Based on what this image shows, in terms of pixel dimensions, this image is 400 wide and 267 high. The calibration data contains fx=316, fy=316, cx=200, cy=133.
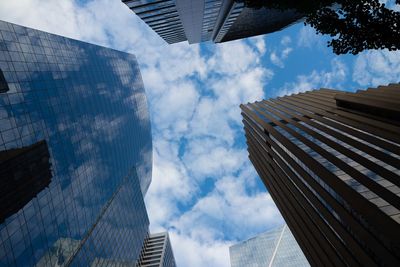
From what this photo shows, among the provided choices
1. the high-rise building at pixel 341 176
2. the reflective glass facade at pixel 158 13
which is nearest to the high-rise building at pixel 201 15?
the reflective glass facade at pixel 158 13

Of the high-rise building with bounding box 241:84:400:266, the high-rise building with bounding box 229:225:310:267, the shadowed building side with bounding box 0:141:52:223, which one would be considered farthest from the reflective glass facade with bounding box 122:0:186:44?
the high-rise building with bounding box 229:225:310:267

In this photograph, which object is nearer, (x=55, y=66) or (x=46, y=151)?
(x=46, y=151)

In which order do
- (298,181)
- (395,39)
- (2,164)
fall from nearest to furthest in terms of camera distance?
(395,39)
(2,164)
(298,181)

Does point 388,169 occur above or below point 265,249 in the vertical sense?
above

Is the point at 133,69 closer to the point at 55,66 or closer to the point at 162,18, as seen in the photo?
the point at 162,18

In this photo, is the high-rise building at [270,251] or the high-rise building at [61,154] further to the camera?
the high-rise building at [270,251]

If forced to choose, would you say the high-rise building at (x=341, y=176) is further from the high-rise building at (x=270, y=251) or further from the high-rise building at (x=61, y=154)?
the high-rise building at (x=270, y=251)

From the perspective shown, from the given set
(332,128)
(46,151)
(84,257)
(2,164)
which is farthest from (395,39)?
(84,257)

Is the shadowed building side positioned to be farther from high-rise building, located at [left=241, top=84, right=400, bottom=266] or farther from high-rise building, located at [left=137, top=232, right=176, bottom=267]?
high-rise building, located at [left=137, top=232, right=176, bottom=267]

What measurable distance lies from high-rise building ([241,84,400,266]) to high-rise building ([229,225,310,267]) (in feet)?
380

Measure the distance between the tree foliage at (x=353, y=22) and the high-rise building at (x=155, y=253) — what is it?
103919 millimetres

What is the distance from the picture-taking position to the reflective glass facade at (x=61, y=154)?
3183 cm

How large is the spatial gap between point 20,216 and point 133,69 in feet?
267

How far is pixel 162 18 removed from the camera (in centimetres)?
5819
